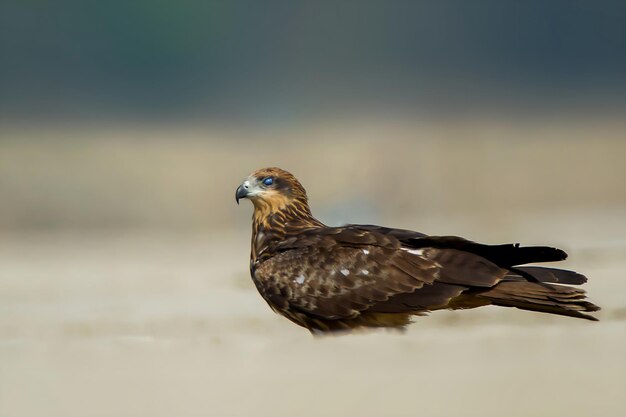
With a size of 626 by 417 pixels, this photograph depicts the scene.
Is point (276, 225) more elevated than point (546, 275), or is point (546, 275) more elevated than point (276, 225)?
point (276, 225)

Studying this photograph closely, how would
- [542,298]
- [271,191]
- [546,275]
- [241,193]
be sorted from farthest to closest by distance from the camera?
1. [271,191]
2. [241,193]
3. [546,275]
4. [542,298]

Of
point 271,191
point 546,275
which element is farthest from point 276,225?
point 546,275

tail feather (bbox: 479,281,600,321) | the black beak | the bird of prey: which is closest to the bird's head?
the black beak

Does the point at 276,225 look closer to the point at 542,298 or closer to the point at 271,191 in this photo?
the point at 271,191

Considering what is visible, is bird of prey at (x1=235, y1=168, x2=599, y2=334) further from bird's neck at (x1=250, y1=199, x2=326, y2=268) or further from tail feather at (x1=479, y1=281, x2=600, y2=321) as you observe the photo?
bird's neck at (x1=250, y1=199, x2=326, y2=268)

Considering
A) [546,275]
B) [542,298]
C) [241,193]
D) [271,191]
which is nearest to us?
[542,298]

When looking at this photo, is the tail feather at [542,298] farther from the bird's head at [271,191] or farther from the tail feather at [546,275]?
the bird's head at [271,191]

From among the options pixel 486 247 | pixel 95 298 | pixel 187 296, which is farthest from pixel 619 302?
pixel 95 298
